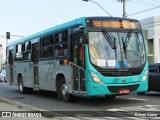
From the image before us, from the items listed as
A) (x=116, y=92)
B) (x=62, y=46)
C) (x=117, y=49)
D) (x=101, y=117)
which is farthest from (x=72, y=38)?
(x=101, y=117)

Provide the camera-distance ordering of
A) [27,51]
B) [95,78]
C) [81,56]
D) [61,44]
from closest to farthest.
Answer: [95,78] < [81,56] < [61,44] < [27,51]

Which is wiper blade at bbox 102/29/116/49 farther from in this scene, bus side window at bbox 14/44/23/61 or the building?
the building

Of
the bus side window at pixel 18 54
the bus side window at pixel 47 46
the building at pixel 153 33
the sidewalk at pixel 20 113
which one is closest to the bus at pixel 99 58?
the bus side window at pixel 47 46

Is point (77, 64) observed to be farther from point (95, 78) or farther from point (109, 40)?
point (109, 40)

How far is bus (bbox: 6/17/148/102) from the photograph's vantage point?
1304cm

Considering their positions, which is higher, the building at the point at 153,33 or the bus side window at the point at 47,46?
the building at the point at 153,33

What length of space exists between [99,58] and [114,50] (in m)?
0.67

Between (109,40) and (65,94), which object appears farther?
(65,94)

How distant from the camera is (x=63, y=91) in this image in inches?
604

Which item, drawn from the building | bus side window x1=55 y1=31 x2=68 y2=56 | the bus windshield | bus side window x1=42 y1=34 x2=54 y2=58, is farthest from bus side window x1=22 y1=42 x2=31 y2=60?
the building

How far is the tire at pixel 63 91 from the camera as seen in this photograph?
15.0 meters

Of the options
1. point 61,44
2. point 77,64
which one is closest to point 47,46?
point 61,44

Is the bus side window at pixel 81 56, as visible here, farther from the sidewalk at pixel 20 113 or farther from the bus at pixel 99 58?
the sidewalk at pixel 20 113

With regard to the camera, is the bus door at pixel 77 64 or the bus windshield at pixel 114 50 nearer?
the bus windshield at pixel 114 50
